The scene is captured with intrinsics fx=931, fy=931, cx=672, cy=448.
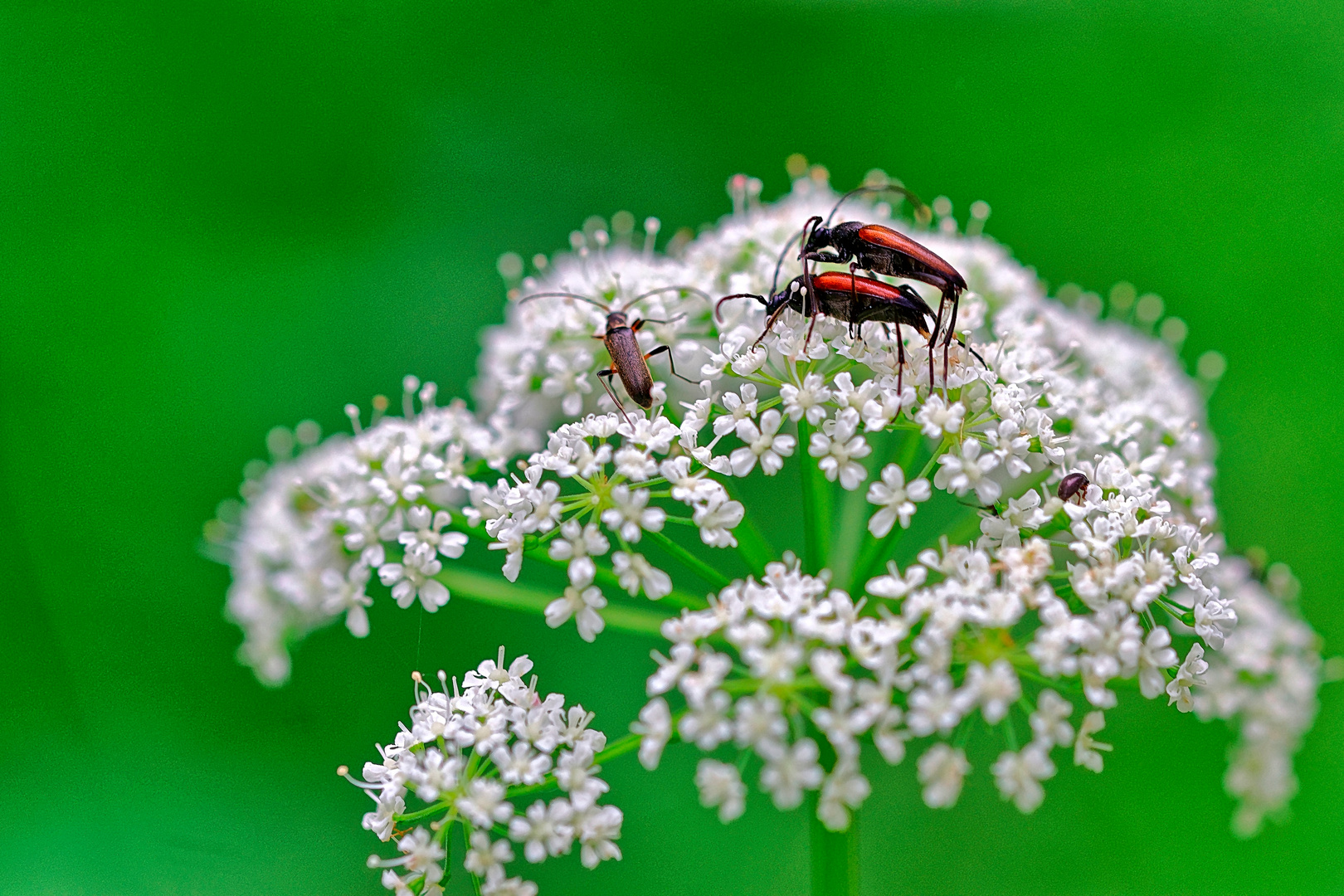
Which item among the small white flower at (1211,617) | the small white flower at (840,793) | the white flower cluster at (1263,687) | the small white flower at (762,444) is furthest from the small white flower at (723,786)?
the white flower cluster at (1263,687)

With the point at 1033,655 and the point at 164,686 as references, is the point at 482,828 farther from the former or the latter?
the point at 164,686

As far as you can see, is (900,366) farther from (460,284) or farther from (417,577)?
(460,284)

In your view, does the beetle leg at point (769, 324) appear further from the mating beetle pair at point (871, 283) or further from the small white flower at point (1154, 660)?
the small white flower at point (1154, 660)

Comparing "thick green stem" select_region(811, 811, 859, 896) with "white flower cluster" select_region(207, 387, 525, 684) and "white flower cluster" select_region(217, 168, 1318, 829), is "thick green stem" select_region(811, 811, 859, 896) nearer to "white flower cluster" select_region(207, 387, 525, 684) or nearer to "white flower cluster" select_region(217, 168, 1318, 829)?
A: "white flower cluster" select_region(217, 168, 1318, 829)

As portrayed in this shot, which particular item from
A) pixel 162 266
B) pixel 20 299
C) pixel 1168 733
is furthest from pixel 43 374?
pixel 1168 733

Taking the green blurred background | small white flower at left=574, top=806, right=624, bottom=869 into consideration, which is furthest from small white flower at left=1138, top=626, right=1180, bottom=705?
the green blurred background

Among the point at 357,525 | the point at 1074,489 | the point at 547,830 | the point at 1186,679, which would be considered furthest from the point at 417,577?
the point at 1186,679
